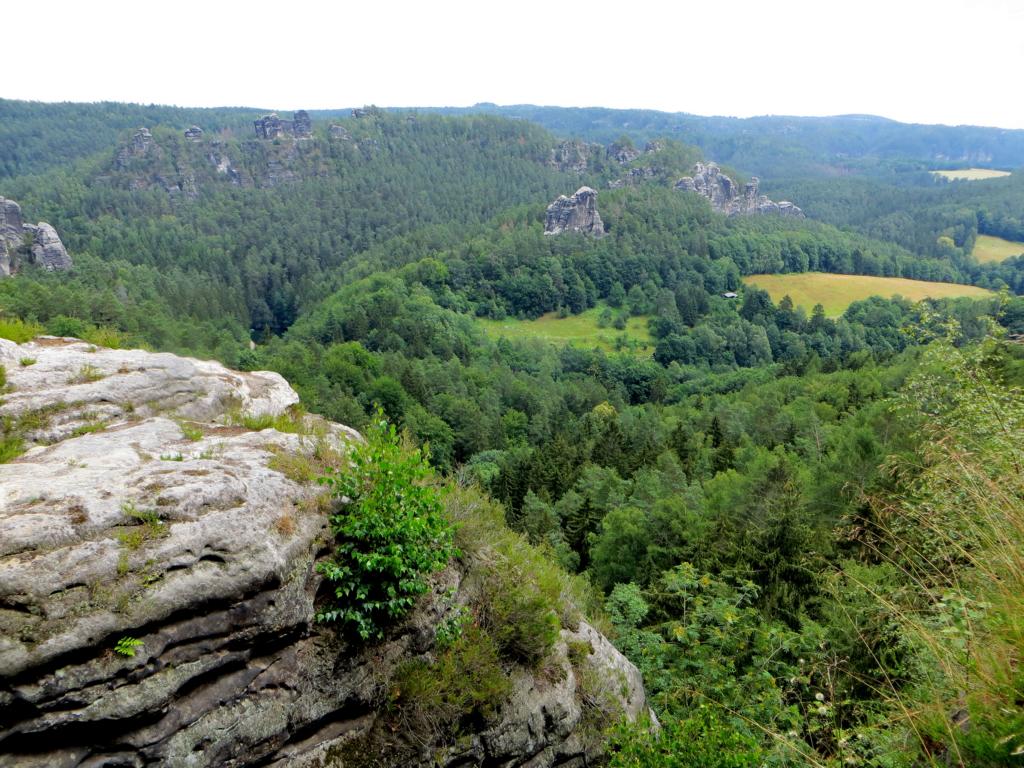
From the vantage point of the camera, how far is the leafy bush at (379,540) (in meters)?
7.07

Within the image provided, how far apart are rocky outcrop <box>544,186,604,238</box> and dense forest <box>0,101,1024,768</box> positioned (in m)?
5.44

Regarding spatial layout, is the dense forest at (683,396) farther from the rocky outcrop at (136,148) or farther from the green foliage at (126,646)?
the green foliage at (126,646)

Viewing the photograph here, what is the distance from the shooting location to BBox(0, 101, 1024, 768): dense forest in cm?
612

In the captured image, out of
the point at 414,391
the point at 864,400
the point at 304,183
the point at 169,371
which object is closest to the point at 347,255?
the point at 304,183

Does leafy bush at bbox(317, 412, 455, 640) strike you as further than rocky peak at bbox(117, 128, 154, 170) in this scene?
No

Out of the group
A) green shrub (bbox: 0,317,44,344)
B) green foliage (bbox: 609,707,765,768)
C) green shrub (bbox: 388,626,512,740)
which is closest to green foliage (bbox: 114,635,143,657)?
green shrub (bbox: 388,626,512,740)

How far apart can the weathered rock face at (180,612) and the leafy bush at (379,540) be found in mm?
284

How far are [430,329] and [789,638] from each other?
83.4m

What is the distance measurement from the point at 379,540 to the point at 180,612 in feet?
7.10

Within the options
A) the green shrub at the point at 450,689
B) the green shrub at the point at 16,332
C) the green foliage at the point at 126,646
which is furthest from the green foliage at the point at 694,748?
the green shrub at the point at 16,332

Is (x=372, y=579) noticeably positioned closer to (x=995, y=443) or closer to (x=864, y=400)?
(x=995, y=443)

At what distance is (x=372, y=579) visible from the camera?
23.9 feet

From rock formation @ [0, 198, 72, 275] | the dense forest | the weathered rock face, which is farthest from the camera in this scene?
rock formation @ [0, 198, 72, 275]

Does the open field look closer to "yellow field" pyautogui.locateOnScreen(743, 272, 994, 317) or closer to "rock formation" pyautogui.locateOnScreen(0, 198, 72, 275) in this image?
"yellow field" pyautogui.locateOnScreen(743, 272, 994, 317)
